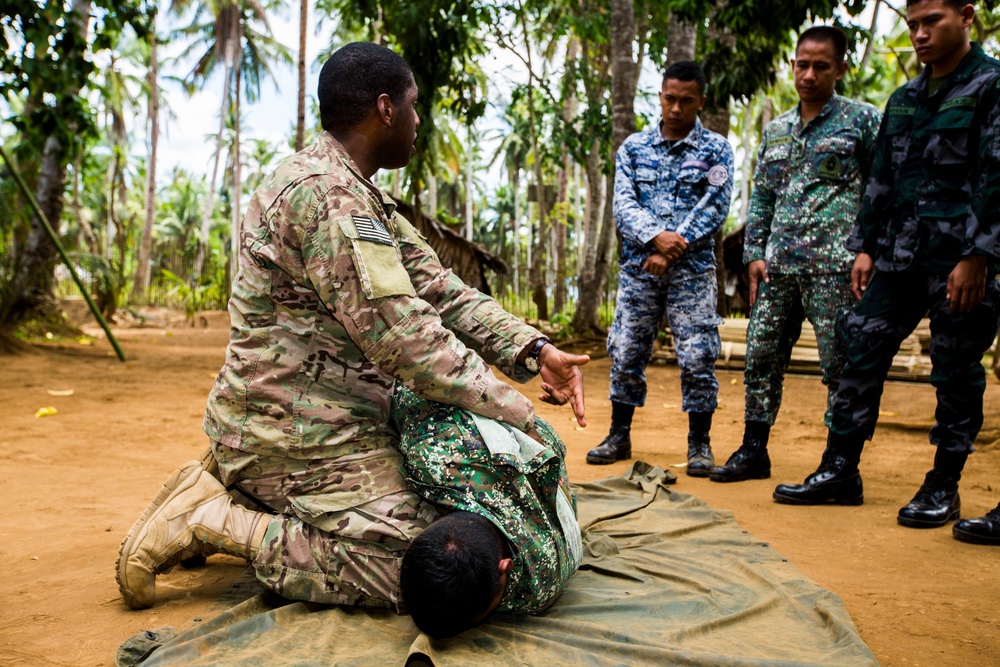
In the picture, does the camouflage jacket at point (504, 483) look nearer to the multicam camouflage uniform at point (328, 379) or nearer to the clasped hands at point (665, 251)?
the multicam camouflage uniform at point (328, 379)

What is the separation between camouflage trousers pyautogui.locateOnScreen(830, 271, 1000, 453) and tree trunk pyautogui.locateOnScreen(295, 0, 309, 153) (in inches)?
538

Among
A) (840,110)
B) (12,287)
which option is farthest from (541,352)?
(12,287)

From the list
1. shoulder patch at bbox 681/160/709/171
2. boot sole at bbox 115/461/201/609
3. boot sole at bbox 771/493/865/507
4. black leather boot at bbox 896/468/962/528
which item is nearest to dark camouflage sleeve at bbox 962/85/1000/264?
black leather boot at bbox 896/468/962/528

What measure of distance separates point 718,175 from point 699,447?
1469 mm

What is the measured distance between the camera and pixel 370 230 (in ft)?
7.55

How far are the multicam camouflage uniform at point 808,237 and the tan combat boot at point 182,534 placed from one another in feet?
8.75

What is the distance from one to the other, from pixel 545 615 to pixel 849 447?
1.99 m

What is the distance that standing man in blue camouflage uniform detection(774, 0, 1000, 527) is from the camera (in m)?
3.18

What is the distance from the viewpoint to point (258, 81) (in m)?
30.9

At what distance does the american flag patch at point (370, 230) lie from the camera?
7.48ft

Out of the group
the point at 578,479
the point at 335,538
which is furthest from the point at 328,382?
the point at 578,479

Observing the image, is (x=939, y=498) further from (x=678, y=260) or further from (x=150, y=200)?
(x=150, y=200)

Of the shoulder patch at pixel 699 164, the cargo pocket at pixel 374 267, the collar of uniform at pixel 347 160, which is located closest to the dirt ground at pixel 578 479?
the cargo pocket at pixel 374 267

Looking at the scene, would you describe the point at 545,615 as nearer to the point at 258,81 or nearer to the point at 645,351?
the point at 645,351
